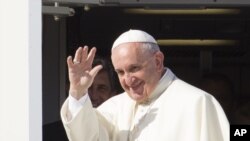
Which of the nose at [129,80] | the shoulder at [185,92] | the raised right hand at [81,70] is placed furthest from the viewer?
the shoulder at [185,92]

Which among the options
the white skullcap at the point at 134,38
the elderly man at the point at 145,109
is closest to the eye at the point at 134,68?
the elderly man at the point at 145,109

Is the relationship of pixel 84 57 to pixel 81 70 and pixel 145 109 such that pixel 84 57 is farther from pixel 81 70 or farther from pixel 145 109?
pixel 145 109

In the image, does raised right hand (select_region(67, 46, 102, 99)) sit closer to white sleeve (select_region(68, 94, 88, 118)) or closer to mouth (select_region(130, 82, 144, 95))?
white sleeve (select_region(68, 94, 88, 118))

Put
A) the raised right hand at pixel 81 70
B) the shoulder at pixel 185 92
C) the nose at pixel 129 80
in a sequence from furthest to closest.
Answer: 1. the shoulder at pixel 185 92
2. the nose at pixel 129 80
3. the raised right hand at pixel 81 70

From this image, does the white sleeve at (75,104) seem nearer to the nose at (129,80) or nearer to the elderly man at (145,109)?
the elderly man at (145,109)

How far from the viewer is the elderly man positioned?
8.67 feet

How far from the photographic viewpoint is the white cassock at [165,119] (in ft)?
8.87

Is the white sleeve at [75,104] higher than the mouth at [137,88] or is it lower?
lower

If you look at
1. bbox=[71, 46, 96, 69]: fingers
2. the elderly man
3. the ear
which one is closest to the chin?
the elderly man

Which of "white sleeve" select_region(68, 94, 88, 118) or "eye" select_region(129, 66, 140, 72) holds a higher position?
"eye" select_region(129, 66, 140, 72)

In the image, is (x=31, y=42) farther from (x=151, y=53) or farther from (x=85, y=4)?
(x=85, y=4)

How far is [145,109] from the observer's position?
2.79 meters

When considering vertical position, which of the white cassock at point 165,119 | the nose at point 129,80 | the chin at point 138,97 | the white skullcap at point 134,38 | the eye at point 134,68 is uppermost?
the white skullcap at point 134,38

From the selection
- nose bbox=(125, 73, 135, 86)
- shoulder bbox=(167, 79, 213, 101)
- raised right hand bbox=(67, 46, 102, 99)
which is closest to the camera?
raised right hand bbox=(67, 46, 102, 99)
